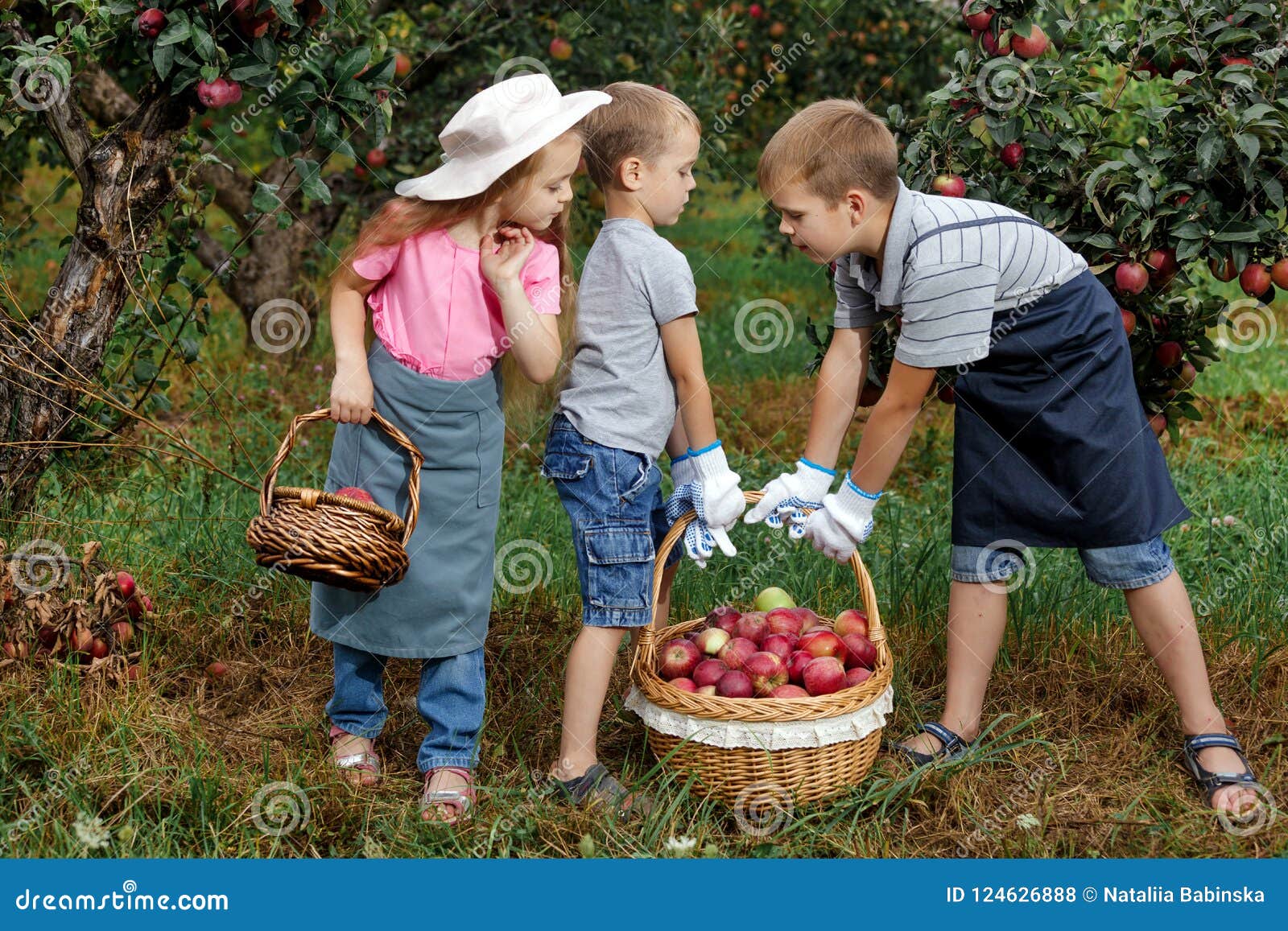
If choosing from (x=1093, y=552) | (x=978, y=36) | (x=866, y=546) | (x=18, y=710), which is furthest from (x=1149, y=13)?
(x=18, y=710)

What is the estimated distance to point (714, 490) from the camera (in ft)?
7.88

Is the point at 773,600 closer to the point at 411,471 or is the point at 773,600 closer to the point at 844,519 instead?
the point at 844,519

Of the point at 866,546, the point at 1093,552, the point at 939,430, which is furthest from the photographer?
the point at 939,430

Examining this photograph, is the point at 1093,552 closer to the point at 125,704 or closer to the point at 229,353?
the point at 125,704

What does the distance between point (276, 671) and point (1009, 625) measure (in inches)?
66.9

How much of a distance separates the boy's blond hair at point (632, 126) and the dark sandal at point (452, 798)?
1166mm

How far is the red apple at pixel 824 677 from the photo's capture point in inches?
92.7

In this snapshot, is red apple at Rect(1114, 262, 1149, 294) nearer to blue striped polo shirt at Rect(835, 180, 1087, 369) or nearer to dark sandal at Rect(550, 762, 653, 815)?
blue striped polo shirt at Rect(835, 180, 1087, 369)

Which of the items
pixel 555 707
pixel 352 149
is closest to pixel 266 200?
pixel 352 149

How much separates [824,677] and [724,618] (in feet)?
1.18

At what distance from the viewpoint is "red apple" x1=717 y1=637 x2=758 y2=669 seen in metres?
2.45

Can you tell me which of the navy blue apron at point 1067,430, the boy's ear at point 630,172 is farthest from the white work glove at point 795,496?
the boy's ear at point 630,172

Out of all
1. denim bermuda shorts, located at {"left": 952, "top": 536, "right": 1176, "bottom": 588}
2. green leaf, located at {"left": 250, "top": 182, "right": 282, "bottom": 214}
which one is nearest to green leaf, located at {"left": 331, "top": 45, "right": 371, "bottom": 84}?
green leaf, located at {"left": 250, "top": 182, "right": 282, "bottom": 214}

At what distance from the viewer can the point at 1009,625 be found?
118 inches
